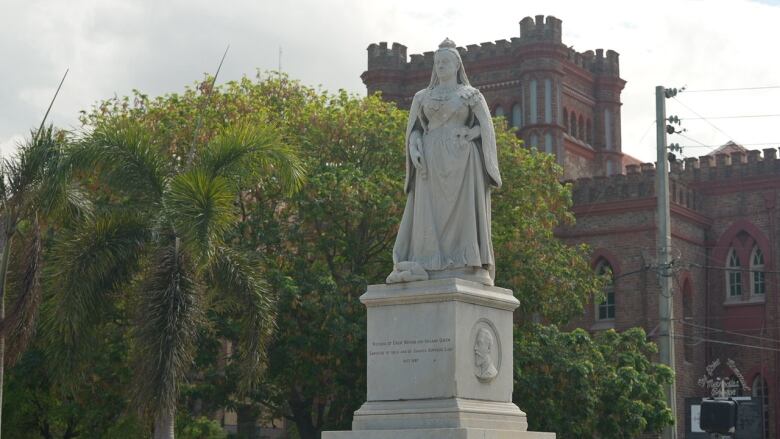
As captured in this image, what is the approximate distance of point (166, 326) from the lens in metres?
20.3

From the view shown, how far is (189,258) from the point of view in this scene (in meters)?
20.7

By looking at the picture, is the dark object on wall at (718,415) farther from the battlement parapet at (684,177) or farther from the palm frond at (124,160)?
the battlement parapet at (684,177)

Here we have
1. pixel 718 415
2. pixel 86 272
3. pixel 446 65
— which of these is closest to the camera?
pixel 718 415

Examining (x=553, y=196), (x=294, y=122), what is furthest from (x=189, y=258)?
(x=553, y=196)

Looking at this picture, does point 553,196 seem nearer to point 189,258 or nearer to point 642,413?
point 642,413

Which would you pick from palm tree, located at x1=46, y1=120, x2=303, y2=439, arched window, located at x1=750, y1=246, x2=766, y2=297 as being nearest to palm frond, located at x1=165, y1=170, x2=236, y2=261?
palm tree, located at x1=46, y1=120, x2=303, y2=439

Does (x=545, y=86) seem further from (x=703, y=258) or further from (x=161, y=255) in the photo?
(x=161, y=255)

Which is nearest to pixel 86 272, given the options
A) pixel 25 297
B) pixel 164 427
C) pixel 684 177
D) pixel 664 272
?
pixel 25 297

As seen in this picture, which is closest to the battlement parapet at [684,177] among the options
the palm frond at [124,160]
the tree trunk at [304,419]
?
the tree trunk at [304,419]

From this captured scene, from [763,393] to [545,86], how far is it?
17549 mm

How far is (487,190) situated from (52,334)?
9296 mm

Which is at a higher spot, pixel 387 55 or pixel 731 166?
pixel 387 55

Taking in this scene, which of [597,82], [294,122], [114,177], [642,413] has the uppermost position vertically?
[597,82]

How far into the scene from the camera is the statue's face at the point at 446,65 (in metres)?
15.3
